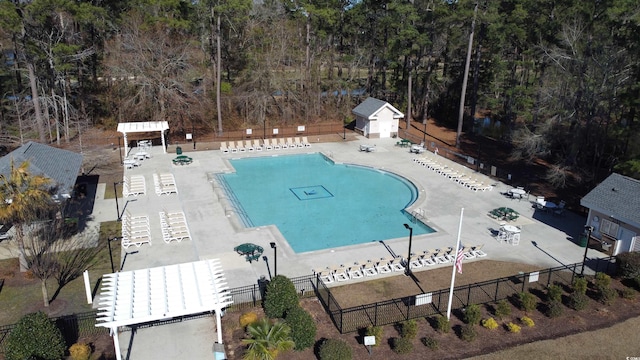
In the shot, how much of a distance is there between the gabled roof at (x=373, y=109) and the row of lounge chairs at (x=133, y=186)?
827 inches

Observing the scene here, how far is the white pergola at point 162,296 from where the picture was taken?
48.8 ft

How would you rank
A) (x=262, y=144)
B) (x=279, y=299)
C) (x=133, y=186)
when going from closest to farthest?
(x=279, y=299) → (x=133, y=186) → (x=262, y=144)

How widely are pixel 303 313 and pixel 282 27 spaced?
3792 cm

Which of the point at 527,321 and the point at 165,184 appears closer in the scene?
the point at 527,321

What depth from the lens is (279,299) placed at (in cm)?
1692

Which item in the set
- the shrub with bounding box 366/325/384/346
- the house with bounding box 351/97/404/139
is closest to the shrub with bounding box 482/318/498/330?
the shrub with bounding box 366/325/384/346

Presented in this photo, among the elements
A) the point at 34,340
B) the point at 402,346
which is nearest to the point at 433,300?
the point at 402,346

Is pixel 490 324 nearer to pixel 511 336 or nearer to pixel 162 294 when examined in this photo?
pixel 511 336

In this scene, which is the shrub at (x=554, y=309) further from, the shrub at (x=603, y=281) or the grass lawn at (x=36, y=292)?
the grass lawn at (x=36, y=292)

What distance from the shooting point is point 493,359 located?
1560cm

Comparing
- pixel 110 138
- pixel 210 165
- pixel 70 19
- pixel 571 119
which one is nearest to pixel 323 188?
pixel 210 165

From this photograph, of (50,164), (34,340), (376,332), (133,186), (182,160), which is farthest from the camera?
(182,160)

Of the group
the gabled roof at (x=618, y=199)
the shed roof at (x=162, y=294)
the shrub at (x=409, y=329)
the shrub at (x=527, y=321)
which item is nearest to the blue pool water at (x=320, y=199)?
the shed roof at (x=162, y=294)

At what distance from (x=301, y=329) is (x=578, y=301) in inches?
418
